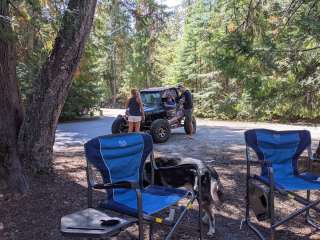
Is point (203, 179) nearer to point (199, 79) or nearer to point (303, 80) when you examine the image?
point (303, 80)

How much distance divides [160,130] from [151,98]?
→ 1801mm

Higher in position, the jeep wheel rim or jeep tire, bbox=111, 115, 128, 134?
jeep tire, bbox=111, 115, 128, 134

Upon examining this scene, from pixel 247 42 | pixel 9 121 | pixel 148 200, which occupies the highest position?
pixel 247 42

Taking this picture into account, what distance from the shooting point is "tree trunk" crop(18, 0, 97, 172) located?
17.9 feet

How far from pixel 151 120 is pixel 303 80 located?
19.0 ft

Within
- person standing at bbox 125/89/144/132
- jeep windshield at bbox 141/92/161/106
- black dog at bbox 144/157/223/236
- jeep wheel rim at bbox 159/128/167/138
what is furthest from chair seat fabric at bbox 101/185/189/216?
jeep windshield at bbox 141/92/161/106

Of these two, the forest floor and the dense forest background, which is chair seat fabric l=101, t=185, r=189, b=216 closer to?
the forest floor

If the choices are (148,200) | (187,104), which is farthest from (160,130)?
(148,200)

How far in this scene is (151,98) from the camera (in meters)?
12.5

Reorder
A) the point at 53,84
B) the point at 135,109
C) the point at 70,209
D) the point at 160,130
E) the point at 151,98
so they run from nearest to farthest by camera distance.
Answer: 1. the point at 70,209
2. the point at 53,84
3. the point at 135,109
4. the point at 160,130
5. the point at 151,98

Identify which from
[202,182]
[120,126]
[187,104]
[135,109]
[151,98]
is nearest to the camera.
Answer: [202,182]

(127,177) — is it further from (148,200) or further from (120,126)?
(120,126)

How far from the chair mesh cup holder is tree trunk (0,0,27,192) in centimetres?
280

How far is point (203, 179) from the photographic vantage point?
13.3 feet
